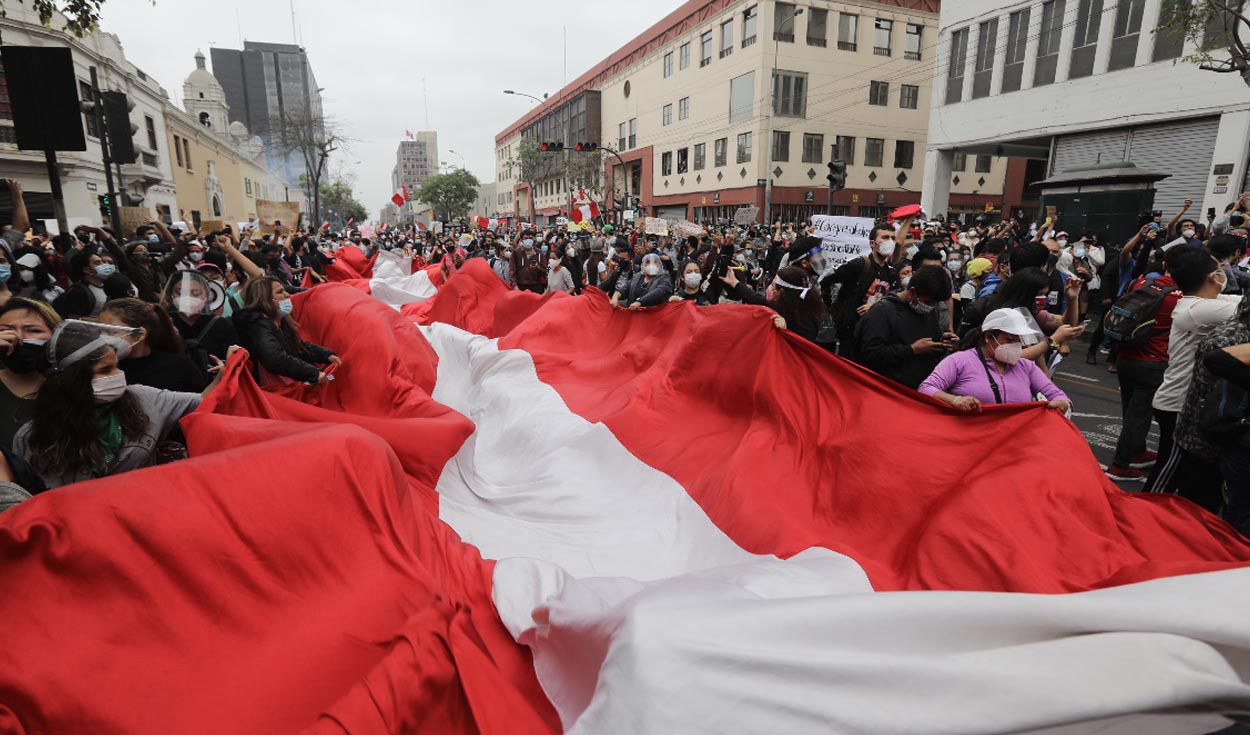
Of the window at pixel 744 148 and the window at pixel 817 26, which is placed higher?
the window at pixel 817 26

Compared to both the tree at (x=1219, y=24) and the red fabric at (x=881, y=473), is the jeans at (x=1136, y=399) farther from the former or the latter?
the tree at (x=1219, y=24)

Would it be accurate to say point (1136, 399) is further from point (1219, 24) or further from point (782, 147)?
point (782, 147)

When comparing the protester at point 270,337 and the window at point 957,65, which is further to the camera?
the window at point 957,65

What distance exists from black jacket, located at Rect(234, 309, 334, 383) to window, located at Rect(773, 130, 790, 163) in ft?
119

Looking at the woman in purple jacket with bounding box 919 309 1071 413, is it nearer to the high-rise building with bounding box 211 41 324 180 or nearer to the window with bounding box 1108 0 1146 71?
the window with bounding box 1108 0 1146 71

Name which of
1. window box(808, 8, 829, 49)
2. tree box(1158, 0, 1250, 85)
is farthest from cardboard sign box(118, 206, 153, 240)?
window box(808, 8, 829, 49)

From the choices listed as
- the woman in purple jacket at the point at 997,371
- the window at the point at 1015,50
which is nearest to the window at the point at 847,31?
the window at the point at 1015,50

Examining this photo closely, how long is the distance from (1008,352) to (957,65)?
28.3 m

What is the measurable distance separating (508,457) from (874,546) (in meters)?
2.86

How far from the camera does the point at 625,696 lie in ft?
5.95

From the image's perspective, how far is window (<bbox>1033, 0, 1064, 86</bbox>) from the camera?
872 inches

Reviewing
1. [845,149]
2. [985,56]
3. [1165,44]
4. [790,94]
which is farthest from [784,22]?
[1165,44]

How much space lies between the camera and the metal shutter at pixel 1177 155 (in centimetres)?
1812

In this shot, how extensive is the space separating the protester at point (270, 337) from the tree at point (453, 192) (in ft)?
304
